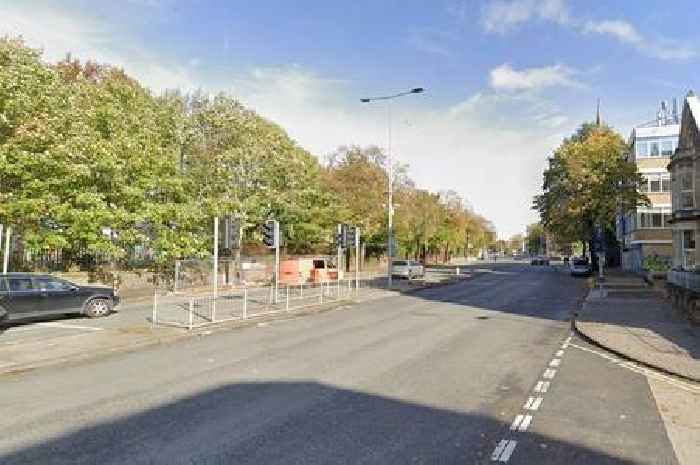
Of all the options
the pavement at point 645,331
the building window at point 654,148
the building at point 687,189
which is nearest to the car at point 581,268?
the building window at point 654,148

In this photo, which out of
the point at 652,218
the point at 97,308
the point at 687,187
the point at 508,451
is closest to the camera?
the point at 508,451

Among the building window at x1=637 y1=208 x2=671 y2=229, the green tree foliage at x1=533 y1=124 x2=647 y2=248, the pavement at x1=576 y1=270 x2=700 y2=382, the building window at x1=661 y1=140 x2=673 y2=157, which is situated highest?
the building window at x1=661 y1=140 x2=673 y2=157

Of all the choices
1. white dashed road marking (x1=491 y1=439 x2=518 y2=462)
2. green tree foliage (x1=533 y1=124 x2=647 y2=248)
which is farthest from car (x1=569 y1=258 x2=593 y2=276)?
white dashed road marking (x1=491 y1=439 x2=518 y2=462)

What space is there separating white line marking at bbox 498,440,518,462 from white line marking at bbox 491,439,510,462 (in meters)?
0.04

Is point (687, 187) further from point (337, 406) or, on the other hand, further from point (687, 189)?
point (337, 406)

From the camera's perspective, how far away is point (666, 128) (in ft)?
164

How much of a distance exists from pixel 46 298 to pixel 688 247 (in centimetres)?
3160

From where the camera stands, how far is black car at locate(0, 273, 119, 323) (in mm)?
16156

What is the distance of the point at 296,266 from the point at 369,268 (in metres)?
22.0

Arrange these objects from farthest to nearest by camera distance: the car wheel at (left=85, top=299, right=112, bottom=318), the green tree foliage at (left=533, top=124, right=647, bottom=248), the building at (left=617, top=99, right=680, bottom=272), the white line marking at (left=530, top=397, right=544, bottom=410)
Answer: the building at (left=617, top=99, right=680, bottom=272) → the green tree foliage at (left=533, top=124, right=647, bottom=248) → the car wheel at (left=85, top=299, right=112, bottom=318) → the white line marking at (left=530, top=397, right=544, bottom=410)

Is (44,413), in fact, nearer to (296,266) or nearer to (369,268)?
(296,266)

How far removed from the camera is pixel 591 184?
44.3 m

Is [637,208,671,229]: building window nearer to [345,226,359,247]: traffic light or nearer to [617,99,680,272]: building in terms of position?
[617,99,680,272]: building

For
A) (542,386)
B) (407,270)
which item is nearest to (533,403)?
(542,386)
